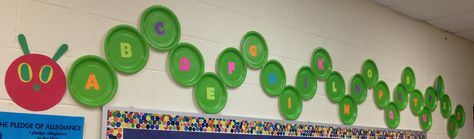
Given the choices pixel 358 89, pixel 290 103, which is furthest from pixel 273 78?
pixel 358 89

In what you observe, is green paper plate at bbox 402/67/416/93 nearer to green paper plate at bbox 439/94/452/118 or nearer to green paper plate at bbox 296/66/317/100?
green paper plate at bbox 439/94/452/118

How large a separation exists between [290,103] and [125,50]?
Answer: 3.09 ft

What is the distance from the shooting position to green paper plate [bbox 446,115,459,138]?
365cm

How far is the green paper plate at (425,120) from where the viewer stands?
3.40 m

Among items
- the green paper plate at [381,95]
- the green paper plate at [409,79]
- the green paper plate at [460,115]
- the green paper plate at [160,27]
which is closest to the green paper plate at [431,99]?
the green paper plate at [409,79]

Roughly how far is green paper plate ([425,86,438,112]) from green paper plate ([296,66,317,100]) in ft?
4.00

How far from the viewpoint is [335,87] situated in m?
2.79

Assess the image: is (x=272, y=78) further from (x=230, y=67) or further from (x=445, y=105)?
(x=445, y=105)

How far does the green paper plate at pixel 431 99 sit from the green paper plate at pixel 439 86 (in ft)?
0.17

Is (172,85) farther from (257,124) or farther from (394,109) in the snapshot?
(394,109)

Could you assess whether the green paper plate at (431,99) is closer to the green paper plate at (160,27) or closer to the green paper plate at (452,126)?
the green paper plate at (452,126)

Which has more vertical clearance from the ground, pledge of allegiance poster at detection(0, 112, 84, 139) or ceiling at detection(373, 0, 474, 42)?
ceiling at detection(373, 0, 474, 42)

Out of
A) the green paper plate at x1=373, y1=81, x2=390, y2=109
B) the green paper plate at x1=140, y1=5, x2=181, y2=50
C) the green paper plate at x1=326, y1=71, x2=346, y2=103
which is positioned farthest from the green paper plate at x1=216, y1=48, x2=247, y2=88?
the green paper plate at x1=373, y1=81, x2=390, y2=109

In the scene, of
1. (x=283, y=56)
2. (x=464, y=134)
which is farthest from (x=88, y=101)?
(x=464, y=134)
